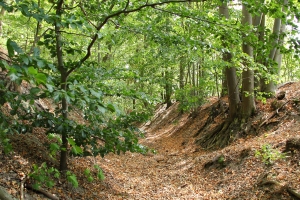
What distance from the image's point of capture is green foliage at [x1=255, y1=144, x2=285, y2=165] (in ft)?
20.0

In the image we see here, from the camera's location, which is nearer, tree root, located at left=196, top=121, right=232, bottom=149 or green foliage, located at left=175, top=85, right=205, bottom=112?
tree root, located at left=196, top=121, right=232, bottom=149

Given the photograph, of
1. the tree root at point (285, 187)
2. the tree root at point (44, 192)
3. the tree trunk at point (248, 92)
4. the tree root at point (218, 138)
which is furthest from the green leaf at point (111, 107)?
the tree root at point (218, 138)

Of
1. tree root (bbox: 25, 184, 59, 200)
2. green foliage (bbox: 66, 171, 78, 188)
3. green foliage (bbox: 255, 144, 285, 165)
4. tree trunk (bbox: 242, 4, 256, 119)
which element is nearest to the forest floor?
green foliage (bbox: 255, 144, 285, 165)

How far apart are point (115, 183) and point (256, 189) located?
3545 millimetres

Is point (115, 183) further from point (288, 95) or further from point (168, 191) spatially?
point (288, 95)

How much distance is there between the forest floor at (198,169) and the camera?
5039mm

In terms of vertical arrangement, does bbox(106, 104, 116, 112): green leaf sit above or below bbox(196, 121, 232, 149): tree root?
above

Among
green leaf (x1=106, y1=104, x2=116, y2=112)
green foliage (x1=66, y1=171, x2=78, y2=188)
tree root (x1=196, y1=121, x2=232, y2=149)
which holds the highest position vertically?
green leaf (x1=106, y1=104, x2=116, y2=112)

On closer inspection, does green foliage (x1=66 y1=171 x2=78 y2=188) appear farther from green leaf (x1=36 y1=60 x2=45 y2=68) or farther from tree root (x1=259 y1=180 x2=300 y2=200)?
tree root (x1=259 y1=180 x2=300 y2=200)

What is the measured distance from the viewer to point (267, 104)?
10266mm

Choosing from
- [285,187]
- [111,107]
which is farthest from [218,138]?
[111,107]

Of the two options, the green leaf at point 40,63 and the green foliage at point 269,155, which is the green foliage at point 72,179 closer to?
the green leaf at point 40,63

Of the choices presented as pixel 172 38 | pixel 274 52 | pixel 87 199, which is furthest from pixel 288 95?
A: pixel 87 199

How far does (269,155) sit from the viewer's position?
627cm
